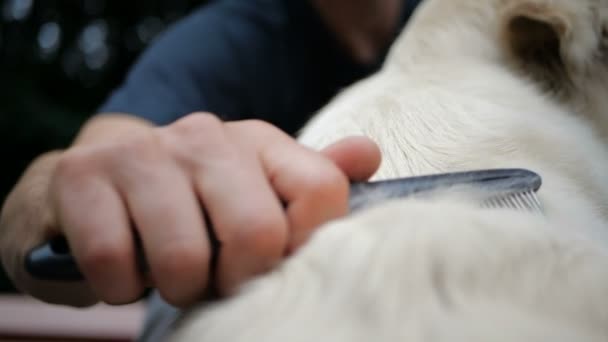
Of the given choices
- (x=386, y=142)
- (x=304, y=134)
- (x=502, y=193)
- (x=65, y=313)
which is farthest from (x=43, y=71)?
(x=502, y=193)

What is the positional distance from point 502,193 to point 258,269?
177mm

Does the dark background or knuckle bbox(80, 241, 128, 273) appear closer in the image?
knuckle bbox(80, 241, 128, 273)

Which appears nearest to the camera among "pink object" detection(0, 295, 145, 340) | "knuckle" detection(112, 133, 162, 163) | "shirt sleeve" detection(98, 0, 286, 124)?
"knuckle" detection(112, 133, 162, 163)

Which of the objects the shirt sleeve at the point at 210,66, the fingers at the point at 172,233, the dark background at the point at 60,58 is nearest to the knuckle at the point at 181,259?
the fingers at the point at 172,233

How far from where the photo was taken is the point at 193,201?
429 mm

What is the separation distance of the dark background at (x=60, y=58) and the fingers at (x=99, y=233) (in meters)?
1.82

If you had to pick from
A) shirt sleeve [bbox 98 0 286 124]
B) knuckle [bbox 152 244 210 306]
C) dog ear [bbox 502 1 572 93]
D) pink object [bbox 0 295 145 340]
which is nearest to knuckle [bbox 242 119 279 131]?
knuckle [bbox 152 244 210 306]

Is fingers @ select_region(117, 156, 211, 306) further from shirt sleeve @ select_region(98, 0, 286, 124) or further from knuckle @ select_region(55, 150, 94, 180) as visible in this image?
shirt sleeve @ select_region(98, 0, 286, 124)

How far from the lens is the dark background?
2.20m

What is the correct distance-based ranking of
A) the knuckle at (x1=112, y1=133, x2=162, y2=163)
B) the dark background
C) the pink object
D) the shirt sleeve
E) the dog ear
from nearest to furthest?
the knuckle at (x1=112, y1=133, x2=162, y2=163) → the dog ear → the shirt sleeve → the pink object → the dark background

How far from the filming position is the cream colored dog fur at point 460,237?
0.35 meters

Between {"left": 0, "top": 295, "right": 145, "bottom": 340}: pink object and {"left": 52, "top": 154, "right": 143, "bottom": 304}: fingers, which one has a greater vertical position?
{"left": 52, "top": 154, "right": 143, "bottom": 304}: fingers

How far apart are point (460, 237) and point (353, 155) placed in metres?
0.11

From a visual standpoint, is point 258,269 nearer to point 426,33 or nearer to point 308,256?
point 308,256
